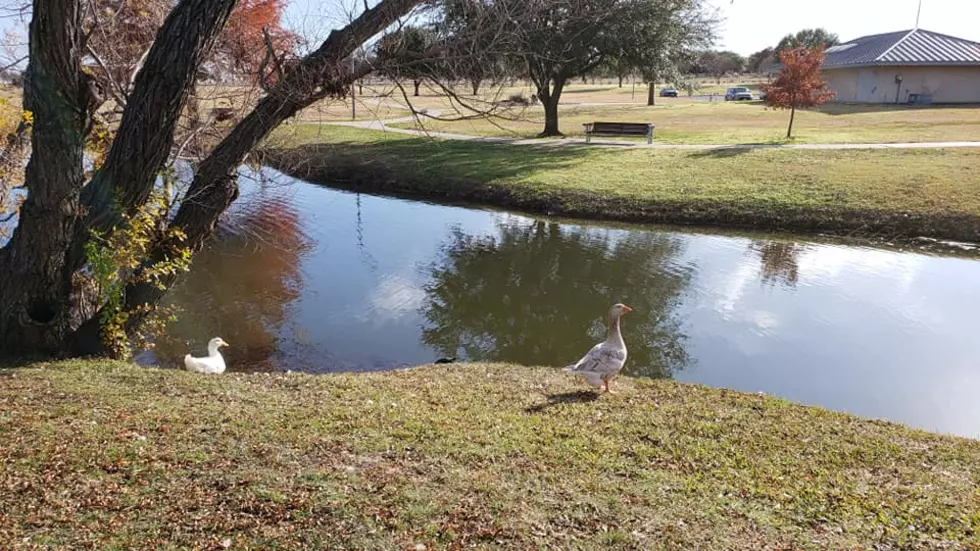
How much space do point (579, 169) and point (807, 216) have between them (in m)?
7.91

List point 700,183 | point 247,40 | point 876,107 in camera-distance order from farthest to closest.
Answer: point 876,107 → point 700,183 → point 247,40

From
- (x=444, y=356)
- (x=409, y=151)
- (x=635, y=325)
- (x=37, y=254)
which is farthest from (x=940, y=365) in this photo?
(x=409, y=151)

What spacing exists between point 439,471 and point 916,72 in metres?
54.6

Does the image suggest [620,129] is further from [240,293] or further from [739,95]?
[739,95]

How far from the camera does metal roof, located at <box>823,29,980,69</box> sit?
152ft

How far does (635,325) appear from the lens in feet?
37.7

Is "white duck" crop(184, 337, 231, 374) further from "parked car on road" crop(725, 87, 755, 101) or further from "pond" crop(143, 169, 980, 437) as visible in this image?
"parked car on road" crop(725, 87, 755, 101)

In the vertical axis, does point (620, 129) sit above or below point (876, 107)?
below

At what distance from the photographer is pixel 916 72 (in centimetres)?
4678

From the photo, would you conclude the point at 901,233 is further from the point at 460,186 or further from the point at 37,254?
the point at 37,254

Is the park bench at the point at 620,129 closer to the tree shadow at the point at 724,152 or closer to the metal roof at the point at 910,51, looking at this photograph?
the tree shadow at the point at 724,152

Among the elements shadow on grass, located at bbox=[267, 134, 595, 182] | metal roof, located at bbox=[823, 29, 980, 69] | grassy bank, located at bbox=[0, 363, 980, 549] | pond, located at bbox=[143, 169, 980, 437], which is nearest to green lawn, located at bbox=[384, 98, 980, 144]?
shadow on grass, located at bbox=[267, 134, 595, 182]

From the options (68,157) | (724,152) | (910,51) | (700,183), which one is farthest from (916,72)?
(68,157)

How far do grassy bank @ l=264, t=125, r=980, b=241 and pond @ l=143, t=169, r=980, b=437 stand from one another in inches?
56.5
